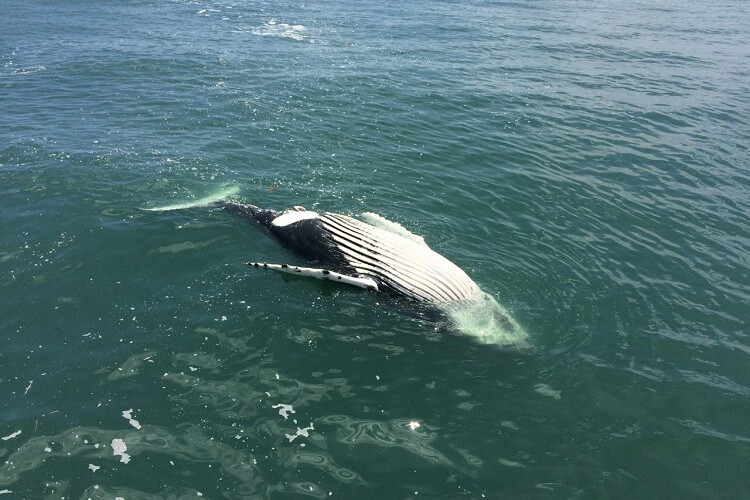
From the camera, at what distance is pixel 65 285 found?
12047 mm

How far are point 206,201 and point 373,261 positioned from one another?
623 cm

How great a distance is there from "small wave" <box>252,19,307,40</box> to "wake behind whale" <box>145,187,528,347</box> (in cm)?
2539

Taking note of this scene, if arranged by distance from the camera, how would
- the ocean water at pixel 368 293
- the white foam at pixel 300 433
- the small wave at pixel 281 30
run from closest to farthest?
1. the ocean water at pixel 368 293
2. the white foam at pixel 300 433
3. the small wave at pixel 281 30

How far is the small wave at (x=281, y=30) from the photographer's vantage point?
3459 cm

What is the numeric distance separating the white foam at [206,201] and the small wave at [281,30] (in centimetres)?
2116

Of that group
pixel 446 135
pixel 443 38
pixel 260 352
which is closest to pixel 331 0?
pixel 443 38

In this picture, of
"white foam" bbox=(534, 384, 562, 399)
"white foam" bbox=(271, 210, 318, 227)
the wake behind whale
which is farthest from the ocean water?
"white foam" bbox=(271, 210, 318, 227)

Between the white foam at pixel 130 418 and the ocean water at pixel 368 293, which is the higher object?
the ocean water at pixel 368 293

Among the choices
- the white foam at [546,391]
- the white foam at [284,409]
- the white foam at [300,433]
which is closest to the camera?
the white foam at [300,433]

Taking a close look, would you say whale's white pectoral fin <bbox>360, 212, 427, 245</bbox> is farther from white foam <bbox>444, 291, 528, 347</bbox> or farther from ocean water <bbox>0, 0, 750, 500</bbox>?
white foam <bbox>444, 291, 528, 347</bbox>

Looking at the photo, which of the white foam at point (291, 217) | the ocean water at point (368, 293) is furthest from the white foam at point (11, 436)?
the white foam at point (291, 217)

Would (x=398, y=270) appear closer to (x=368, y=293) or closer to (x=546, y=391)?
(x=368, y=293)

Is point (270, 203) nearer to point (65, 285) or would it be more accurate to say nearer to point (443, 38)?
point (65, 285)

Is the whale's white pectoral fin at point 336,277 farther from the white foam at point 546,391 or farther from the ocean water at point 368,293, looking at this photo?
the white foam at point 546,391
